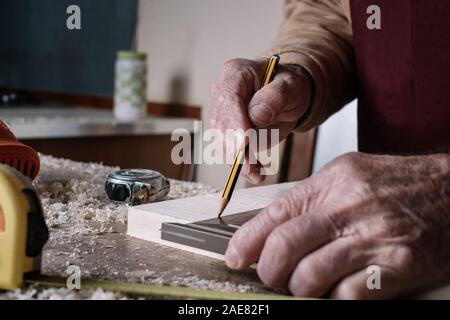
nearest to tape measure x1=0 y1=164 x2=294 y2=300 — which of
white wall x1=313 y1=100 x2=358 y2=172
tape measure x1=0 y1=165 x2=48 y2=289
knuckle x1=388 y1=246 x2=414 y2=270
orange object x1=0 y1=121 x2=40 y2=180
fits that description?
tape measure x1=0 y1=165 x2=48 y2=289

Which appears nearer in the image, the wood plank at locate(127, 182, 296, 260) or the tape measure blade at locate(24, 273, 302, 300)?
the tape measure blade at locate(24, 273, 302, 300)

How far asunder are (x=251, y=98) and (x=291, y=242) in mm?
399

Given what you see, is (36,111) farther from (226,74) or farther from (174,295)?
(174,295)

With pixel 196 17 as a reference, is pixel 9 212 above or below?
below

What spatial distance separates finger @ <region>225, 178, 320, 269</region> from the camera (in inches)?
22.8

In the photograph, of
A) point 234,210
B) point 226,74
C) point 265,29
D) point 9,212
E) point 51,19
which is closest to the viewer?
point 9,212

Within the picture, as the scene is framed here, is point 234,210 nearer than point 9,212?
No

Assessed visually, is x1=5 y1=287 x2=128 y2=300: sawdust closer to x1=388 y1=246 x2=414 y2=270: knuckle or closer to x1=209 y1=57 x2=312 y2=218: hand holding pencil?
x1=388 y1=246 x2=414 y2=270: knuckle

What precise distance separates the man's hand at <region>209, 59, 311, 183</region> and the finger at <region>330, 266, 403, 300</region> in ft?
1.13

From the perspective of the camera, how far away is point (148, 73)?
8.63 ft

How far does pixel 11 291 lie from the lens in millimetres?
545

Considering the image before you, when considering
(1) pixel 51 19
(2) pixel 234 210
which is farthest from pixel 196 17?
(2) pixel 234 210

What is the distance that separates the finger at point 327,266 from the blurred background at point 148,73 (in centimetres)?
130

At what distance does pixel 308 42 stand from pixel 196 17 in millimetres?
1241
